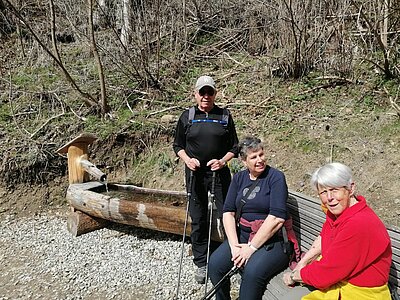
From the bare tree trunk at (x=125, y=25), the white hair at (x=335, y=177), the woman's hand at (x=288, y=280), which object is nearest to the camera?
the white hair at (x=335, y=177)

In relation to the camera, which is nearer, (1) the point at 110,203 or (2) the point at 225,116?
(2) the point at 225,116

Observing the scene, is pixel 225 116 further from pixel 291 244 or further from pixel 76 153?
pixel 76 153

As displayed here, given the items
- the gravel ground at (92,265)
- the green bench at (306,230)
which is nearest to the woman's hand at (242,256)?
the green bench at (306,230)

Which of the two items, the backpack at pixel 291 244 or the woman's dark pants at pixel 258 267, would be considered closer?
the woman's dark pants at pixel 258 267

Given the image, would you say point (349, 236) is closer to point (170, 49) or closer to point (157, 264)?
point (157, 264)

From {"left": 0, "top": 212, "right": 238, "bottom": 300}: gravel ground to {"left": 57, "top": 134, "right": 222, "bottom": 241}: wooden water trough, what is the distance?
235 millimetres

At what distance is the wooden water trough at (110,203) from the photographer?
4.54 meters

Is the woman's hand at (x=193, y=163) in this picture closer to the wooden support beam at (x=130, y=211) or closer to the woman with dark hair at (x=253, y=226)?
the woman with dark hair at (x=253, y=226)

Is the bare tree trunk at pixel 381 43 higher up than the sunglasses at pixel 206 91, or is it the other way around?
the bare tree trunk at pixel 381 43

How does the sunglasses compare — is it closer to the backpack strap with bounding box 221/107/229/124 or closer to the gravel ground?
the backpack strap with bounding box 221/107/229/124

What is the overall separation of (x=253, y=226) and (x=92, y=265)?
2.11m

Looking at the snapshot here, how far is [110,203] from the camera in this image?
4.90 metres

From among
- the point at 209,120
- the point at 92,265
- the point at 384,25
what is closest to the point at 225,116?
the point at 209,120

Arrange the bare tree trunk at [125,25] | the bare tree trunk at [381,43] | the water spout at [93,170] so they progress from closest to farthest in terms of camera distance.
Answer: the water spout at [93,170]
the bare tree trunk at [381,43]
the bare tree trunk at [125,25]
